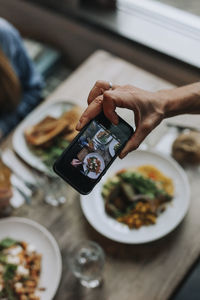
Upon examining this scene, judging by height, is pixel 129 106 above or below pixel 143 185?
above

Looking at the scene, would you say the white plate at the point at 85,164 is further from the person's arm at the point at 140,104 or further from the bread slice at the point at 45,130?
the bread slice at the point at 45,130

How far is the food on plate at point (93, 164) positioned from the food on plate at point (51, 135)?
63 centimetres

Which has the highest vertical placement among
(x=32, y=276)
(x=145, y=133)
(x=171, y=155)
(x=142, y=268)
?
(x=145, y=133)

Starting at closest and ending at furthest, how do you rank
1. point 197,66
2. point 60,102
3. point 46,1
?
point 60,102
point 197,66
point 46,1

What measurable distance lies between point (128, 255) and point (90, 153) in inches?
20.7

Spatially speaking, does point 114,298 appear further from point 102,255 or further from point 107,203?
point 107,203

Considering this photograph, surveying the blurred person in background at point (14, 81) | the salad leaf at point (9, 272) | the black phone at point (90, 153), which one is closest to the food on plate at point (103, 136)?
the black phone at point (90, 153)

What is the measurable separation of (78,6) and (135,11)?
0.32 metres

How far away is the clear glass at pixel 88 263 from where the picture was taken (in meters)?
1.06

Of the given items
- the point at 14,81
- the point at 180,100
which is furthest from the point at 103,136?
the point at 14,81

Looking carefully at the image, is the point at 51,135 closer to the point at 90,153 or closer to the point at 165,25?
the point at 90,153

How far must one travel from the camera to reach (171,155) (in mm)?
1301

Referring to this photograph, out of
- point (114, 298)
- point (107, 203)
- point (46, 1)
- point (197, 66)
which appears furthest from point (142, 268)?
point (46, 1)

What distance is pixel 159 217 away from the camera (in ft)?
3.79
